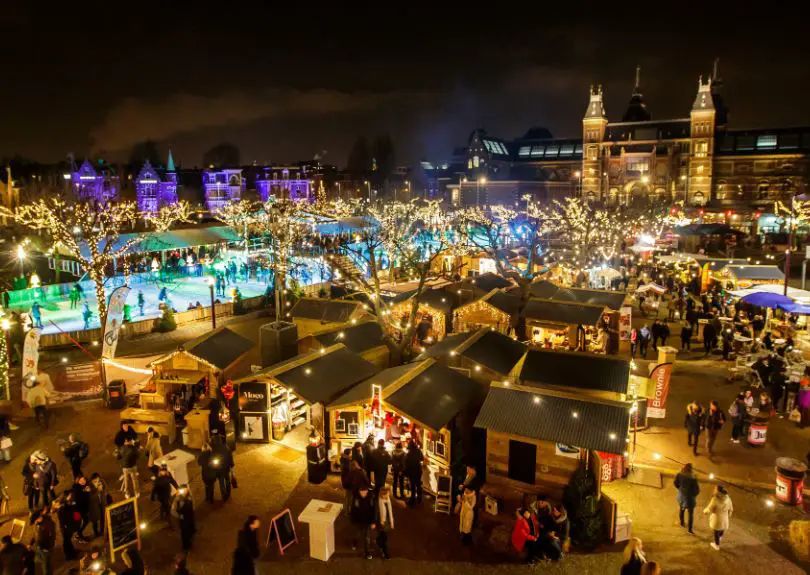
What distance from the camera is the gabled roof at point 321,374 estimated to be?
11.2 meters

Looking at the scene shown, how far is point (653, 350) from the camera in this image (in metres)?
19.0

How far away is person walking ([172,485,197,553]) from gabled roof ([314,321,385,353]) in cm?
685

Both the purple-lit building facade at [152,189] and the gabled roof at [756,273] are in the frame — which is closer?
the gabled roof at [756,273]

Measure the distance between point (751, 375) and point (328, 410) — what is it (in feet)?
37.1

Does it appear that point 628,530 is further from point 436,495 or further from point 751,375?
point 751,375

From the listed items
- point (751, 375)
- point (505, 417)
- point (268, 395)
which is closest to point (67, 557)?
point (268, 395)

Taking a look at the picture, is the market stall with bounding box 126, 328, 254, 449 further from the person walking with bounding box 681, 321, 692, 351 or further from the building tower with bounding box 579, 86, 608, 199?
the building tower with bounding box 579, 86, 608, 199

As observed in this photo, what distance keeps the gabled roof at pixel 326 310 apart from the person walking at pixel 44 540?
9929 millimetres

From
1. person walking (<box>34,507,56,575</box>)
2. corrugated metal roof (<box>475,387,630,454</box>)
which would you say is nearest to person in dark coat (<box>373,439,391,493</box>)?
corrugated metal roof (<box>475,387,630,454</box>)

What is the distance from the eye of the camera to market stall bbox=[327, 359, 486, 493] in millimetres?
9961

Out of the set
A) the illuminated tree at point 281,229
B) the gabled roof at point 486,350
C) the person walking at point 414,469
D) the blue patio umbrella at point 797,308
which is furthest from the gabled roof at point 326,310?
the blue patio umbrella at point 797,308

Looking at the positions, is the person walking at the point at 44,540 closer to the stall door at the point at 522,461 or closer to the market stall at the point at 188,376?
the market stall at the point at 188,376

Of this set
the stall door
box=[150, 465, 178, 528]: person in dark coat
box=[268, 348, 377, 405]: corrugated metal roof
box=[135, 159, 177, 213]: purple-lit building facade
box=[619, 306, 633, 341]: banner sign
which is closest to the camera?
box=[150, 465, 178, 528]: person in dark coat

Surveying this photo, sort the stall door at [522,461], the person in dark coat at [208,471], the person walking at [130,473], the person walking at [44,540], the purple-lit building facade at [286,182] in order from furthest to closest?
the purple-lit building facade at [286,182] → the person walking at [130,473] → the person in dark coat at [208,471] → the stall door at [522,461] → the person walking at [44,540]
